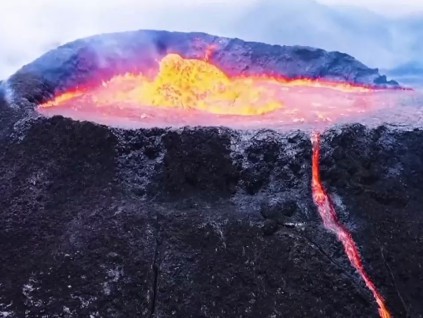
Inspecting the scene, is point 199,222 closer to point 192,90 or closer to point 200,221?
point 200,221

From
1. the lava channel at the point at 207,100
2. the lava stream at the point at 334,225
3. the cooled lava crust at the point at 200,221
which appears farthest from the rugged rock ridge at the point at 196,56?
the lava stream at the point at 334,225

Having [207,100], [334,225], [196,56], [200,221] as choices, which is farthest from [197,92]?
[334,225]

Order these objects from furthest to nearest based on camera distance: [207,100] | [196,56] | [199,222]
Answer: [196,56] < [207,100] < [199,222]

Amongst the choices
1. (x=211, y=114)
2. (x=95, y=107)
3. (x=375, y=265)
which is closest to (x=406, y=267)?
(x=375, y=265)

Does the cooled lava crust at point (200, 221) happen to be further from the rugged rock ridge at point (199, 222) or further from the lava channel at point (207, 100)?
the lava channel at point (207, 100)

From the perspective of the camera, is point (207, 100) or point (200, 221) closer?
point (200, 221)

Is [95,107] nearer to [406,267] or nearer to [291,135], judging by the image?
[291,135]

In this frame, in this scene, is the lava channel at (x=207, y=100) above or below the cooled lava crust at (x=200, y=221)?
above

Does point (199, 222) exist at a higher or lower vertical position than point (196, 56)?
lower
